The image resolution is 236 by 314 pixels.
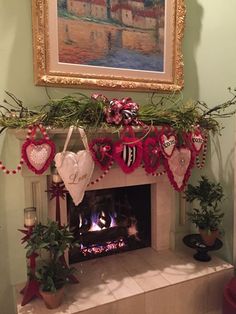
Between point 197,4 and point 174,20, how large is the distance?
0.83 ft

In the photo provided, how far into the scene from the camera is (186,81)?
6.53ft

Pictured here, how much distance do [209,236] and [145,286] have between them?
1.78 ft

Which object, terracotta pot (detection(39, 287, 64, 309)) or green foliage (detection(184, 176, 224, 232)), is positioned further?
green foliage (detection(184, 176, 224, 232))

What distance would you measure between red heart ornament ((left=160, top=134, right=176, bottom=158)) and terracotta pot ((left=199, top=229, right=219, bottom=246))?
22.7 inches

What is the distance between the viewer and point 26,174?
1.52 m

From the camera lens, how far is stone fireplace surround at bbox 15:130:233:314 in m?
1.44

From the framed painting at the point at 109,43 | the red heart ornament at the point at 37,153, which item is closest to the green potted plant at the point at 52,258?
the red heart ornament at the point at 37,153

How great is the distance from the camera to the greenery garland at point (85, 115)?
1400mm

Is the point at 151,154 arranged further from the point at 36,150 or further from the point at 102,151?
the point at 36,150

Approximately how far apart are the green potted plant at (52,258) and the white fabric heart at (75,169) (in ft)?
0.67

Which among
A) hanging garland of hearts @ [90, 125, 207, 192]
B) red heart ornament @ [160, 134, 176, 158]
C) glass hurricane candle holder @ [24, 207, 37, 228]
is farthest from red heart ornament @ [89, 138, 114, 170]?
glass hurricane candle holder @ [24, 207, 37, 228]

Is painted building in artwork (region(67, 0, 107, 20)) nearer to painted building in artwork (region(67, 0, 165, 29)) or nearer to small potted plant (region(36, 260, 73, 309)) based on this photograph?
painted building in artwork (region(67, 0, 165, 29))

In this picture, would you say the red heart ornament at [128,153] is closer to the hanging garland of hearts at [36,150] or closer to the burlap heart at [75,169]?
the burlap heart at [75,169]

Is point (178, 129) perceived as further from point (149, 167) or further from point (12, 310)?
point (12, 310)
